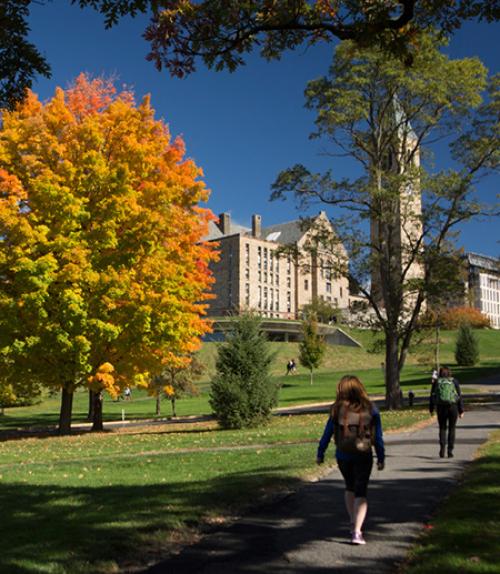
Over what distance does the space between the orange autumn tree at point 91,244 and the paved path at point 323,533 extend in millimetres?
11046

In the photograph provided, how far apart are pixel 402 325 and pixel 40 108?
18.4 meters

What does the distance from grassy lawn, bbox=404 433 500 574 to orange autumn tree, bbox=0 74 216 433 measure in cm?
1301

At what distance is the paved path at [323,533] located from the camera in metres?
5.31

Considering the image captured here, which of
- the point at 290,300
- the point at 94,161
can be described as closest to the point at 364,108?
the point at 94,161

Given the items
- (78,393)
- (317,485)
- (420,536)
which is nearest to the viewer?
(420,536)

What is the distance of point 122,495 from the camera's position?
8.18 m

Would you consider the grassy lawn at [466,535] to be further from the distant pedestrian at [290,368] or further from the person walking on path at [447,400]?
the distant pedestrian at [290,368]

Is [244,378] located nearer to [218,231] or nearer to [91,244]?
[91,244]

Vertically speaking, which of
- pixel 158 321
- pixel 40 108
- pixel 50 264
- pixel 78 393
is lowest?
pixel 78 393

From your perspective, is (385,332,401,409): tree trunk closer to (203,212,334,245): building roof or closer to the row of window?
(203,212,334,245): building roof

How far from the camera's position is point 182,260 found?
890 inches

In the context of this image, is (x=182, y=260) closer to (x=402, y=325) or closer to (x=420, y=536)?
(x=402, y=325)

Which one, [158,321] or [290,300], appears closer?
[158,321]

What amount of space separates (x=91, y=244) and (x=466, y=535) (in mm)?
15800
